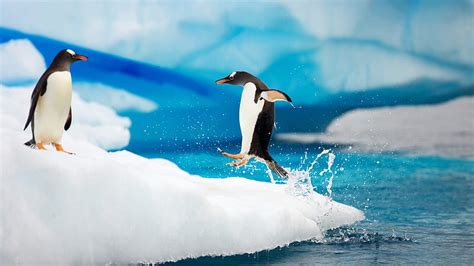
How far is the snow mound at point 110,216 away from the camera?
3564mm

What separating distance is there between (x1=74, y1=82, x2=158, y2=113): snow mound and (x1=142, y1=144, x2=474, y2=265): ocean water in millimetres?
328

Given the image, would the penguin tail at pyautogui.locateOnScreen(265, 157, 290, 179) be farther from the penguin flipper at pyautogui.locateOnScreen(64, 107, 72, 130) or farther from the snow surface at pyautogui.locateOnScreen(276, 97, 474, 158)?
the penguin flipper at pyautogui.locateOnScreen(64, 107, 72, 130)

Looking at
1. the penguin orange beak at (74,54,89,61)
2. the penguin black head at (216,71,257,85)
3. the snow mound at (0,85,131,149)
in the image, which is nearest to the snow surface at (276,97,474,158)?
the penguin black head at (216,71,257,85)

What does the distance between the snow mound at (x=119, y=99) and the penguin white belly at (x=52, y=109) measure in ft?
1.38

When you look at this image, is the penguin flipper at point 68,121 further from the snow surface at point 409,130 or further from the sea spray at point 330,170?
the sea spray at point 330,170

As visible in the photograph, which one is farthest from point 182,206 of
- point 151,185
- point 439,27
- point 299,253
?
point 439,27

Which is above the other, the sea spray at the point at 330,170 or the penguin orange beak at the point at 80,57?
the penguin orange beak at the point at 80,57

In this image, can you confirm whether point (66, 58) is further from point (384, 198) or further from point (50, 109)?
point (384, 198)

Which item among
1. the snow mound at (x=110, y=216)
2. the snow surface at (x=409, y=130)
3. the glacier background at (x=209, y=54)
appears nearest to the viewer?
the snow mound at (x=110, y=216)

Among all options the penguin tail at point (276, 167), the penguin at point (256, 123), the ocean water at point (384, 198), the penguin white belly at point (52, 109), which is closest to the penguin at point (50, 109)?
the penguin white belly at point (52, 109)

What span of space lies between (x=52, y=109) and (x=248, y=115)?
3.94ft

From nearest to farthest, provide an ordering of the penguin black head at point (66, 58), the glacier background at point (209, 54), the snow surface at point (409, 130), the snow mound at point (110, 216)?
the snow mound at point (110, 216) → the penguin black head at point (66, 58) → the glacier background at point (209, 54) → the snow surface at point (409, 130)

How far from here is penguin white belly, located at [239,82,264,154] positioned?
4277mm

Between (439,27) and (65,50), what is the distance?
257 centimetres
